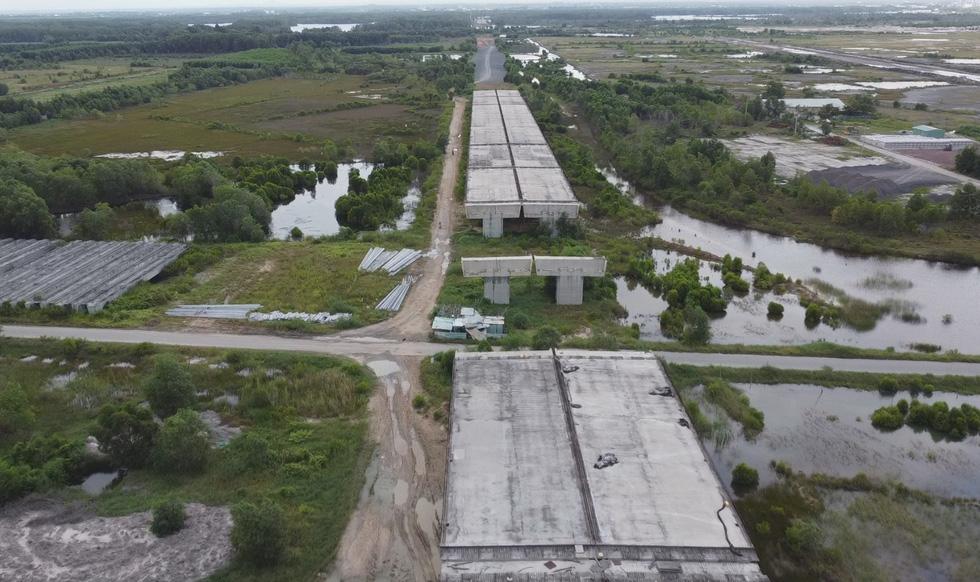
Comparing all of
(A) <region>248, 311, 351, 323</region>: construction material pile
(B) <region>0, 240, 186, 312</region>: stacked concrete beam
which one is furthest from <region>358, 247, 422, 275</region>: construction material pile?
(B) <region>0, 240, 186, 312</region>: stacked concrete beam

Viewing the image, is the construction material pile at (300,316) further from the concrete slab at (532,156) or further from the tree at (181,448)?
the concrete slab at (532,156)

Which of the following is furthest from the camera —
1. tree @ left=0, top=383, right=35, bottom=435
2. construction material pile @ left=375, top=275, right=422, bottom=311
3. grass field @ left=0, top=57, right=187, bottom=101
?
grass field @ left=0, top=57, right=187, bottom=101

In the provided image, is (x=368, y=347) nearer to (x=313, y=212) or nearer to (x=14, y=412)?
(x=14, y=412)

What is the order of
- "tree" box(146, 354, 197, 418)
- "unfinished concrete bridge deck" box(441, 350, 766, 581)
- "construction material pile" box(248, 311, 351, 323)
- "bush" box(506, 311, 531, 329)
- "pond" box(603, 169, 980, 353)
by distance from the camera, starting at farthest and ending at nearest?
1. "pond" box(603, 169, 980, 353)
2. "construction material pile" box(248, 311, 351, 323)
3. "bush" box(506, 311, 531, 329)
4. "tree" box(146, 354, 197, 418)
5. "unfinished concrete bridge deck" box(441, 350, 766, 581)

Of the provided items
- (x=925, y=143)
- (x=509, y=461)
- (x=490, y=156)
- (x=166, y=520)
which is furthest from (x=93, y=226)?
(x=925, y=143)

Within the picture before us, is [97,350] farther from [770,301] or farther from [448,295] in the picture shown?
[770,301]

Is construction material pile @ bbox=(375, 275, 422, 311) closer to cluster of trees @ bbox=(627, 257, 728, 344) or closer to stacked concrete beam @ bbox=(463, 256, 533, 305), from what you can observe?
stacked concrete beam @ bbox=(463, 256, 533, 305)
